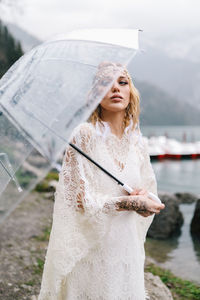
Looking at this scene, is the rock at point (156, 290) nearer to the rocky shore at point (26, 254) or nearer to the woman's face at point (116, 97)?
the rocky shore at point (26, 254)

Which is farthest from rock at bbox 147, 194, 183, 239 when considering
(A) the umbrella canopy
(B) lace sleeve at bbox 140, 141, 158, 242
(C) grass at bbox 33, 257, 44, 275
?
(A) the umbrella canopy

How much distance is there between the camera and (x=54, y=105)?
2.02 meters

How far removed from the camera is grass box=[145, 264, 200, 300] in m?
4.70

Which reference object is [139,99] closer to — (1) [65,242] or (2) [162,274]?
(1) [65,242]

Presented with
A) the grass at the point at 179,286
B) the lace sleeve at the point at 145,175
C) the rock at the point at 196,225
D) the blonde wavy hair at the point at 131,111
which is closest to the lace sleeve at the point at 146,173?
the lace sleeve at the point at 145,175

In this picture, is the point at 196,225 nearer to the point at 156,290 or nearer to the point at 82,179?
the point at 156,290

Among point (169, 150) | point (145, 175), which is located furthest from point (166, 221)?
point (169, 150)

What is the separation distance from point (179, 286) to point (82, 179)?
3.71 meters

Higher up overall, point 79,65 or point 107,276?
point 79,65

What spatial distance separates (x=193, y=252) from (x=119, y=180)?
6.04 m

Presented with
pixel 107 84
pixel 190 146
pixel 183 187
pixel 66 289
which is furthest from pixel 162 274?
pixel 190 146

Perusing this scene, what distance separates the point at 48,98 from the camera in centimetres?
206

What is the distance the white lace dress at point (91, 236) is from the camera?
7.22 feet

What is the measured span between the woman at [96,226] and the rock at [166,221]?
6325 millimetres
